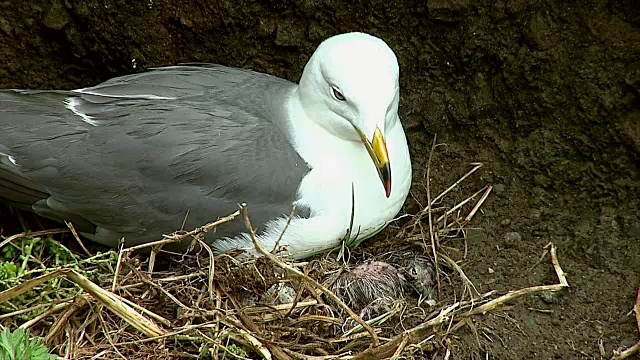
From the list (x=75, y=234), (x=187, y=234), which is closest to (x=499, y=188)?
(x=187, y=234)

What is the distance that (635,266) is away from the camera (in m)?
3.24

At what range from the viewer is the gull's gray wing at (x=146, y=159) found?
304cm

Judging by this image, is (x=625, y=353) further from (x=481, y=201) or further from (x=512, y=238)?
(x=481, y=201)

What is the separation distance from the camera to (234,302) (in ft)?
9.95

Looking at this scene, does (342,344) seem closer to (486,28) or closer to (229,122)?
(229,122)

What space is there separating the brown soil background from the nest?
0.17 m

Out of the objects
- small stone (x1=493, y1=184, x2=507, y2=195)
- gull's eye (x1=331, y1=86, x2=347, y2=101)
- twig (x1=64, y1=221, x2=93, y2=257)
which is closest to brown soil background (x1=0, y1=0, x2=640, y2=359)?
small stone (x1=493, y1=184, x2=507, y2=195)

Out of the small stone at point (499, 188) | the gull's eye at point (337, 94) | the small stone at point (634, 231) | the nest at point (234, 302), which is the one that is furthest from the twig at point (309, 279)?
the small stone at point (634, 231)

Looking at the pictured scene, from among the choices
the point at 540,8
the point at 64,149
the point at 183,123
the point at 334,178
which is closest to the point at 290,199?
the point at 334,178

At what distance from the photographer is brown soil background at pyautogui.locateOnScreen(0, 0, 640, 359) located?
124 inches

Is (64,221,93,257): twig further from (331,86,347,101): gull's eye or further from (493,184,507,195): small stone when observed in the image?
(493,184,507,195): small stone

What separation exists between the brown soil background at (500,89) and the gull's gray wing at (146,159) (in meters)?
0.46

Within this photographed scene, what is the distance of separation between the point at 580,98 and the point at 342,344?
1.24 m

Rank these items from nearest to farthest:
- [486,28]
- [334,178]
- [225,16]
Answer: [334,178] < [486,28] < [225,16]
